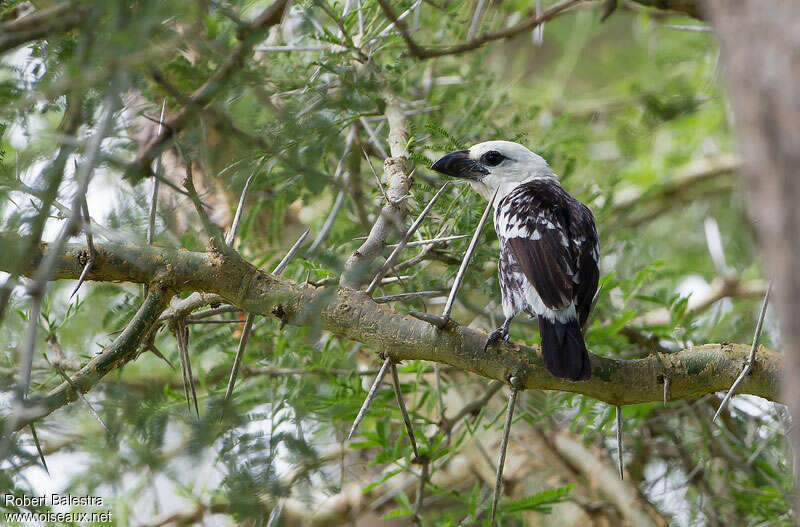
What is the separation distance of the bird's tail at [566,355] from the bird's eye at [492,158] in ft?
3.94

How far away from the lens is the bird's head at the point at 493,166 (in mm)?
3316

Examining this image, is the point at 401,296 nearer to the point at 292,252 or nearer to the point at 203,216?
the point at 292,252

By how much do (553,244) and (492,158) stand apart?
686mm

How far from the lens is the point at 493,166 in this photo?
351 cm

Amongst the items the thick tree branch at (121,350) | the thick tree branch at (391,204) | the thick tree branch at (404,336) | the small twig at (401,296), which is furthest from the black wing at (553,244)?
the thick tree branch at (121,350)

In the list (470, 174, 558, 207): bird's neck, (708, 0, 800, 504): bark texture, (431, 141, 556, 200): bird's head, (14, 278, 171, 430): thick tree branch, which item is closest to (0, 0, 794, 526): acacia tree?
(14, 278, 171, 430): thick tree branch

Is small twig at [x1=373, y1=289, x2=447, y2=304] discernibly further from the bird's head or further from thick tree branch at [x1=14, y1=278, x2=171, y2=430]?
the bird's head

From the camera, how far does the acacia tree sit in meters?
1.68

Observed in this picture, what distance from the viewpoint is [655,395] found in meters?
2.36

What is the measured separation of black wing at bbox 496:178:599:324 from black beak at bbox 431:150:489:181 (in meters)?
0.21

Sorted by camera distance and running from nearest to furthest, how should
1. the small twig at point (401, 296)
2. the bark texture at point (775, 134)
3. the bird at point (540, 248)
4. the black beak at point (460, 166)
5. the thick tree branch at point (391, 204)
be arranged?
the bark texture at point (775, 134) < the thick tree branch at point (391, 204) < the small twig at point (401, 296) < the bird at point (540, 248) < the black beak at point (460, 166)

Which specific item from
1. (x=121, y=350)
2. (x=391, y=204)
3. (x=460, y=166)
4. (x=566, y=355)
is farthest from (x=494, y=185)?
(x=121, y=350)

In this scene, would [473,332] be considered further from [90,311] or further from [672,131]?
[672,131]

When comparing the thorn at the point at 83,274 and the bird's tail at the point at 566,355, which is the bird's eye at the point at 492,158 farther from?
the thorn at the point at 83,274
